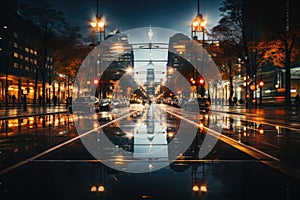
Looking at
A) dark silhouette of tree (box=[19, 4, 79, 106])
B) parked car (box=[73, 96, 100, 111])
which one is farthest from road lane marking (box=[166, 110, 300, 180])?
dark silhouette of tree (box=[19, 4, 79, 106])

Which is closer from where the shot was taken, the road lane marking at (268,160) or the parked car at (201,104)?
the road lane marking at (268,160)

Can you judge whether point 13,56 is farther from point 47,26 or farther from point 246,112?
point 246,112

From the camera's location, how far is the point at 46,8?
140ft

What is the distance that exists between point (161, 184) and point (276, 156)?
4.23 m

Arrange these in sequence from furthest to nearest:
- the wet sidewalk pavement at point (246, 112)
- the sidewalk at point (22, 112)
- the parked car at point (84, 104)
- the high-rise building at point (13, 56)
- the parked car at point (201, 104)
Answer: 1. the high-rise building at point (13, 56)
2. the parked car at point (201, 104)
3. the parked car at point (84, 104)
4. the sidewalk at point (22, 112)
5. the wet sidewalk pavement at point (246, 112)

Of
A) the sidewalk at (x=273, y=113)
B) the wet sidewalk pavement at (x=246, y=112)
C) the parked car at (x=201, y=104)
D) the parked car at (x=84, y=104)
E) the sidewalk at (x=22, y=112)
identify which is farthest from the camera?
the parked car at (x=201, y=104)

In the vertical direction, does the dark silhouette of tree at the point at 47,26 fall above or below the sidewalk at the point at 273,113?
above

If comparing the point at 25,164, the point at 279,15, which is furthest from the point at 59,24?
the point at 25,164

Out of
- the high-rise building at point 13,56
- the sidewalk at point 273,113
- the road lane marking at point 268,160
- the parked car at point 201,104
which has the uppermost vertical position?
the high-rise building at point 13,56

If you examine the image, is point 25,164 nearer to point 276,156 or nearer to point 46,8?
point 276,156

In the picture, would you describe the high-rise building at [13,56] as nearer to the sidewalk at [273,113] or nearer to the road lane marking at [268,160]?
→ the sidewalk at [273,113]

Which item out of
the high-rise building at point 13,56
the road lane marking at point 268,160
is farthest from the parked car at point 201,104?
the road lane marking at point 268,160

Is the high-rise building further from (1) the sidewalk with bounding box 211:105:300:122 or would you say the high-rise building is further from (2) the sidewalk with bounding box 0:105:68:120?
(1) the sidewalk with bounding box 211:105:300:122

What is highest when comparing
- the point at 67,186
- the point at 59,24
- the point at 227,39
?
the point at 59,24
